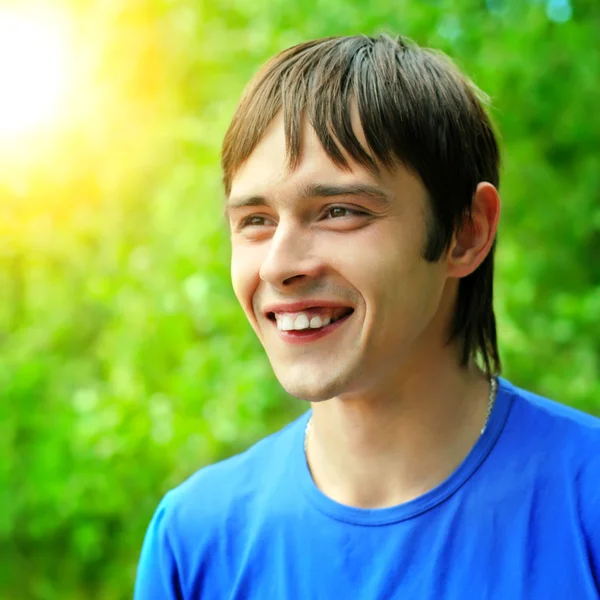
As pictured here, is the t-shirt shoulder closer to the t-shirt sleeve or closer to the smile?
the smile

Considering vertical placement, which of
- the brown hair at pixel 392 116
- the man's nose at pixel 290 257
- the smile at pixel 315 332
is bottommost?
the smile at pixel 315 332

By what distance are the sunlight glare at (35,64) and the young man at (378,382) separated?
1545 millimetres

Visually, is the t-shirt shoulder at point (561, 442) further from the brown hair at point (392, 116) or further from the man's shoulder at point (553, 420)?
the brown hair at point (392, 116)

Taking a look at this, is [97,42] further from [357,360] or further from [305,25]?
[357,360]

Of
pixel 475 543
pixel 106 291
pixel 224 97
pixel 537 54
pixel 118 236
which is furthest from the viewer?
pixel 118 236

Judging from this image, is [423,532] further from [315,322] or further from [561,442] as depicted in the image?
[315,322]

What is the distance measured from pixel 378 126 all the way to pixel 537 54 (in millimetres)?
1213

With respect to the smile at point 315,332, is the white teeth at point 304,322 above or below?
above

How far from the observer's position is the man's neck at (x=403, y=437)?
Answer: 1308 mm

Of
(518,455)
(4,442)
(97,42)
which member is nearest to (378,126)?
(518,455)

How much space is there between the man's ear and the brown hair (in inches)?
0.8

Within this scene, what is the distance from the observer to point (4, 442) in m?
2.74

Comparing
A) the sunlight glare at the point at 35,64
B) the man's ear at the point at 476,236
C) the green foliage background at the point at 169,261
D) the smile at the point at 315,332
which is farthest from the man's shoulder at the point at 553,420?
the sunlight glare at the point at 35,64

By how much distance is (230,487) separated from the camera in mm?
1437
